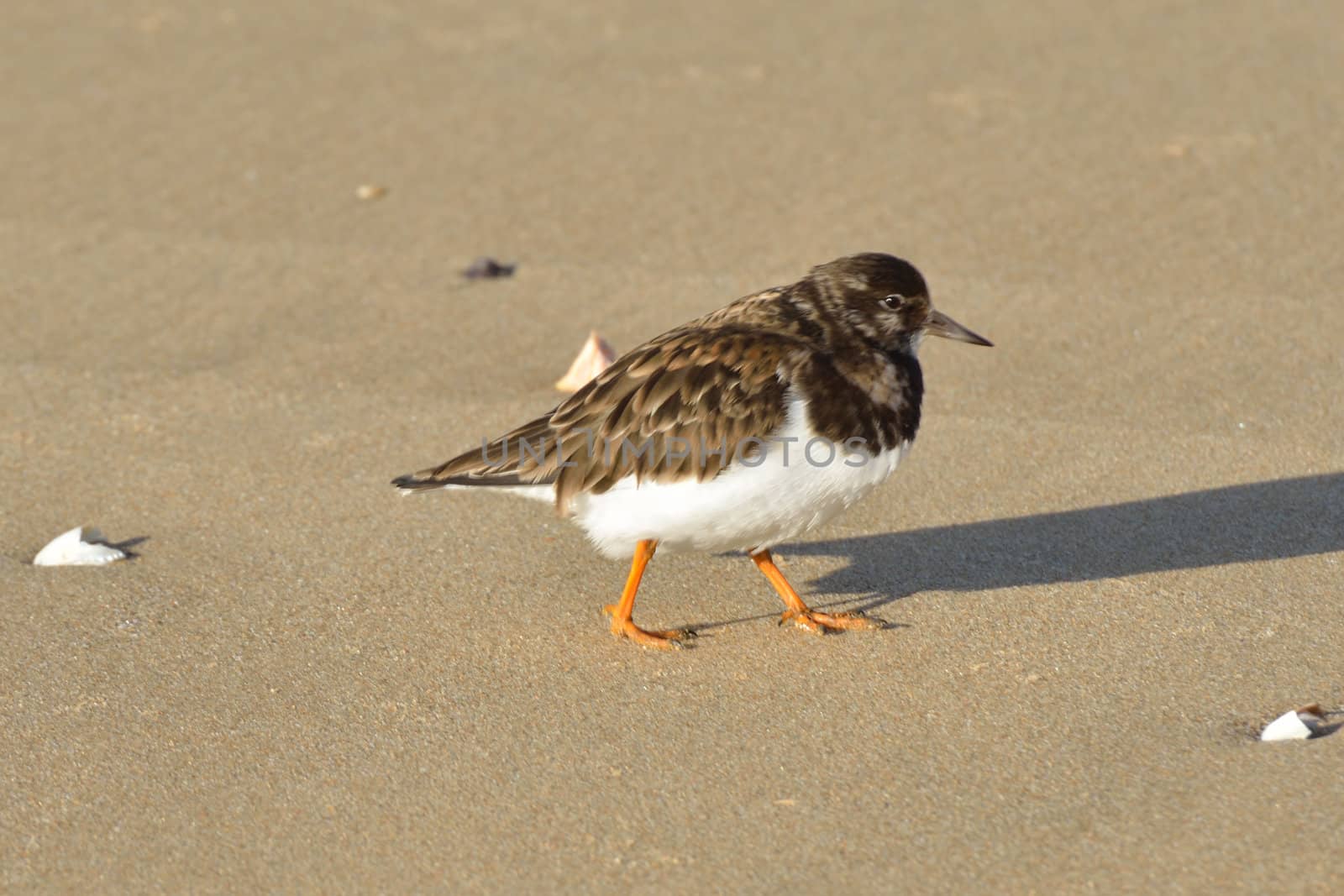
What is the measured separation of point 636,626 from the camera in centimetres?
472

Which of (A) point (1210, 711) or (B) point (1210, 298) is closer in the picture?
(A) point (1210, 711)

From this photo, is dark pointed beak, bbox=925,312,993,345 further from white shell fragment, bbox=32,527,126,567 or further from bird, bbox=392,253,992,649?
white shell fragment, bbox=32,527,126,567

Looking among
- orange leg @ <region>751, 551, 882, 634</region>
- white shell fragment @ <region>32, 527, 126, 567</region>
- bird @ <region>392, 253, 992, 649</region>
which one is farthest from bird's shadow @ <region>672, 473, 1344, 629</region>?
white shell fragment @ <region>32, 527, 126, 567</region>

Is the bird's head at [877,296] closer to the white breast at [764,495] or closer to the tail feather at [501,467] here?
the white breast at [764,495]

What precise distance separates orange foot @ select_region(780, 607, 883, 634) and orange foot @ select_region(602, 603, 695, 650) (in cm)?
31

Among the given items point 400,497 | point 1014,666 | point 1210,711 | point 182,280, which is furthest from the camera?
point 182,280

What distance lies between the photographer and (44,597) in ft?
16.0

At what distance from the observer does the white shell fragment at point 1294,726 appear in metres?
3.94

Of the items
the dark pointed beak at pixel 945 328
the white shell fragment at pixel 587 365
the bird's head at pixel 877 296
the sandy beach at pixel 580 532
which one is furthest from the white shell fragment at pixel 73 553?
the dark pointed beak at pixel 945 328

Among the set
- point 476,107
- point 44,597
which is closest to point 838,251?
point 476,107

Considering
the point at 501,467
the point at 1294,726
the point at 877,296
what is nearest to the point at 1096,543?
the point at 877,296

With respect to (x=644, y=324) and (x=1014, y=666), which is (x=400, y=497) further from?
(x=1014, y=666)

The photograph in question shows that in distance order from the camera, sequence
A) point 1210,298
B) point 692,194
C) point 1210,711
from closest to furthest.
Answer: point 1210,711 < point 1210,298 < point 692,194

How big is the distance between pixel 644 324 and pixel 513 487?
2.16 meters
